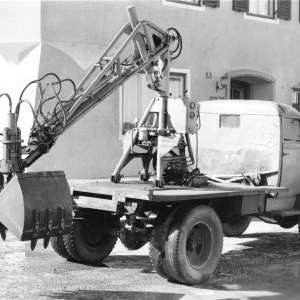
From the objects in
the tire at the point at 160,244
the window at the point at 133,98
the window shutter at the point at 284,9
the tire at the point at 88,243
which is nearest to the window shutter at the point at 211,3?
the window shutter at the point at 284,9

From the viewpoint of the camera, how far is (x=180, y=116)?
Answer: 794cm

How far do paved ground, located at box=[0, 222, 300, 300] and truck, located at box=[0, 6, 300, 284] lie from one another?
25cm

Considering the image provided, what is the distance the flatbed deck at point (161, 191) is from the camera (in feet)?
21.4

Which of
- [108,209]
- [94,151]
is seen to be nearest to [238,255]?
[108,209]

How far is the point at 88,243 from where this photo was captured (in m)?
7.82

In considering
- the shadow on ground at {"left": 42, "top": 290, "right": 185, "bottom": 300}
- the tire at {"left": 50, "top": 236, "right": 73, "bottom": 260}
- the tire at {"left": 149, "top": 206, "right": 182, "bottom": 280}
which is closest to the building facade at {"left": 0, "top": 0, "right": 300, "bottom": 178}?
the tire at {"left": 50, "top": 236, "right": 73, "bottom": 260}

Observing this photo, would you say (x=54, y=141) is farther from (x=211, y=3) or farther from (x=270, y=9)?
(x=270, y=9)

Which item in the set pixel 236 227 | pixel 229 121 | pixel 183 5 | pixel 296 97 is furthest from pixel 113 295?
pixel 296 97

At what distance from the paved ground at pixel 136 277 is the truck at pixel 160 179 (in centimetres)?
25

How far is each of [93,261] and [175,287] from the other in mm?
1469

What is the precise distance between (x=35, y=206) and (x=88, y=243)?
2.11 metres

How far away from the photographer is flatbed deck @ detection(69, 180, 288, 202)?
6.53 metres

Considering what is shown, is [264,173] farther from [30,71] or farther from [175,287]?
[30,71]

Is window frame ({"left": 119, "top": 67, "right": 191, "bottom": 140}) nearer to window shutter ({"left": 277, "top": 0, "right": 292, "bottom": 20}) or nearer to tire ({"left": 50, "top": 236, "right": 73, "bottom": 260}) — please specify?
window shutter ({"left": 277, "top": 0, "right": 292, "bottom": 20})
